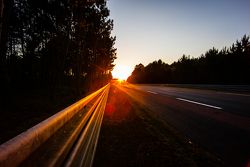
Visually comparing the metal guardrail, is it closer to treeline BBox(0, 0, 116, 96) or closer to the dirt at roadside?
the dirt at roadside

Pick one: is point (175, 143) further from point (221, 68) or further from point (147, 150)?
point (221, 68)

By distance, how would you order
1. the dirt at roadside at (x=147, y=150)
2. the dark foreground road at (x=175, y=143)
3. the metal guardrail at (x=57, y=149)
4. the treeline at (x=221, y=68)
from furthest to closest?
the treeline at (x=221, y=68) < the dark foreground road at (x=175, y=143) < the dirt at roadside at (x=147, y=150) < the metal guardrail at (x=57, y=149)

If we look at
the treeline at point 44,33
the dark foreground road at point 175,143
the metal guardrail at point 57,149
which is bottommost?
the dark foreground road at point 175,143

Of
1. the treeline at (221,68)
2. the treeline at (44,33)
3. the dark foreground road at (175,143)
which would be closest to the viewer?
the dark foreground road at (175,143)

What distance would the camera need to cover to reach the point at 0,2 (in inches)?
267

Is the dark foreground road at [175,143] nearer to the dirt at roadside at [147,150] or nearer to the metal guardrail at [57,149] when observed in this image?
the dirt at roadside at [147,150]

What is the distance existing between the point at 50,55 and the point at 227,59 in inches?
1482

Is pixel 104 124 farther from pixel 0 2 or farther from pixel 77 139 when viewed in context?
pixel 0 2

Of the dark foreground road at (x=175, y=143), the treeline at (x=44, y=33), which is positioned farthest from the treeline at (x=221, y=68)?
the dark foreground road at (x=175, y=143)

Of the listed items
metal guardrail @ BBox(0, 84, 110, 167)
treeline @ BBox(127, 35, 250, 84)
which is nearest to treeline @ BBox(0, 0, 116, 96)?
metal guardrail @ BBox(0, 84, 110, 167)

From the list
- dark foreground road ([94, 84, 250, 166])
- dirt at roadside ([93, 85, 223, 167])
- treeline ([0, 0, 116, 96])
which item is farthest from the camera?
treeline ([0, 0, 116, 96])

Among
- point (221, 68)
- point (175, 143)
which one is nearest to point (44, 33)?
point (175, 143)

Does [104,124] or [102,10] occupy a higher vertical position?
[102,10]

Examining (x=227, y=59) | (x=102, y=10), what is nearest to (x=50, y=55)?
(x=102, y=10)
